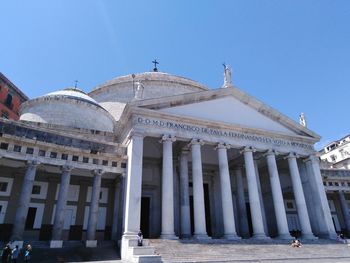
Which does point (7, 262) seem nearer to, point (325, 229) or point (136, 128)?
point (136, 128)

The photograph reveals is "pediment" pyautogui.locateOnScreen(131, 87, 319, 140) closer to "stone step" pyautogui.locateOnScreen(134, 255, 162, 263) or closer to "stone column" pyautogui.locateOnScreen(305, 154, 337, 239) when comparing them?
"stone column" pyautogui.locateOnScreen(305, 154, 337, 239)

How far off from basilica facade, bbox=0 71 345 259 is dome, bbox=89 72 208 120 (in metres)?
4.77

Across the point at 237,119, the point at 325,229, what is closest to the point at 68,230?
the point at 237,119

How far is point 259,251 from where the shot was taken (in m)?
15.1

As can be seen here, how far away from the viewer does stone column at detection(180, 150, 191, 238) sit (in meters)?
17.7

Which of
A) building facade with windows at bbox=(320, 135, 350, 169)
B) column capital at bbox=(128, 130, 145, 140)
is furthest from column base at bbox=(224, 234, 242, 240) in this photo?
building facade with windows at bbox=(320, 135, 350, 169)

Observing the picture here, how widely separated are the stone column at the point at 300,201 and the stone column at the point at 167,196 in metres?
10.1

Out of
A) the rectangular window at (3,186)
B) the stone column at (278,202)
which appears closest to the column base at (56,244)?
the rectangular window at (3,186)

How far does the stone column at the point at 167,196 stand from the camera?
1545cm

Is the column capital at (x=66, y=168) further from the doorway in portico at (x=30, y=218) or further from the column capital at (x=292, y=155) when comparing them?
the column capital at (x=292, y=155)

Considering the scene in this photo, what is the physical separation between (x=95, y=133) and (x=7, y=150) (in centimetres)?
711

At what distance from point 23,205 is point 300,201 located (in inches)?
725

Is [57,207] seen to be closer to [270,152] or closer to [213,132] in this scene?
[213,132]

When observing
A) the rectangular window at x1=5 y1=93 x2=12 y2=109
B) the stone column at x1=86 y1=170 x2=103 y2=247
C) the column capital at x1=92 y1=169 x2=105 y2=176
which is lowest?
the stone column at x1=86 y1=170 x2=103 y2=247
